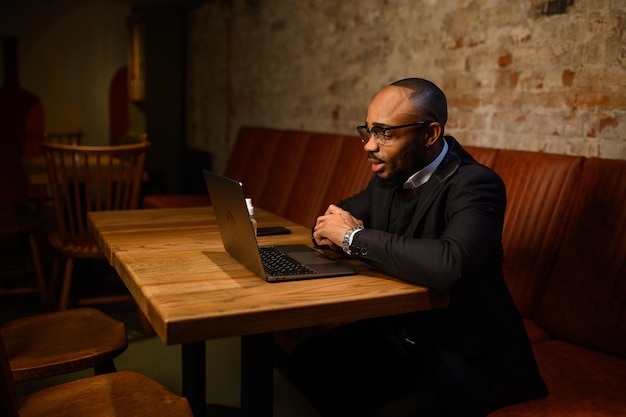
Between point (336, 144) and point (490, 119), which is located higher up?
point (490, 119)

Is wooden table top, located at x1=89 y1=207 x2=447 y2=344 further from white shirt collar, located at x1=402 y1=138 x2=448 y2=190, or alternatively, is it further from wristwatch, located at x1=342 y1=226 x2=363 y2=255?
white shirt collar, located at x1=402 y1=138 x2=448 y2=190

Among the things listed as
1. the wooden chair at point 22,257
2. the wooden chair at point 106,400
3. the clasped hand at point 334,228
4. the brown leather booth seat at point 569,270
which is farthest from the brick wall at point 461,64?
the wooden chair at point 22,257

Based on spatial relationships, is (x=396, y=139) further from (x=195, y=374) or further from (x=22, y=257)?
(x=22, y=257)

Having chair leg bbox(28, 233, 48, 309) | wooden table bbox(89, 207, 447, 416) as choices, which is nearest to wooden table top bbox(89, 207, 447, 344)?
wooden table bbox(89, 207, 447, 416)

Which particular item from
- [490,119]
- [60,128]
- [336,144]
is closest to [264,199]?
[336,144]

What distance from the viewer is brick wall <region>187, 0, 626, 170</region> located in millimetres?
2246

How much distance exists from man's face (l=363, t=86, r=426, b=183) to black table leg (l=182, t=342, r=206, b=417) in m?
0.83

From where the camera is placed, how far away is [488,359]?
1515 millimetres

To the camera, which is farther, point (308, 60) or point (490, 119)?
point (308, 60)

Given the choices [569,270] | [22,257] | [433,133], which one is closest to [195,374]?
[433,133]

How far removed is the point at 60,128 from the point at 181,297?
703 centimetres

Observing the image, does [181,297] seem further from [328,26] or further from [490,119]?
[328,26]

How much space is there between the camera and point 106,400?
1.46 meters

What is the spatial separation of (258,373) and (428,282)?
0.49m
